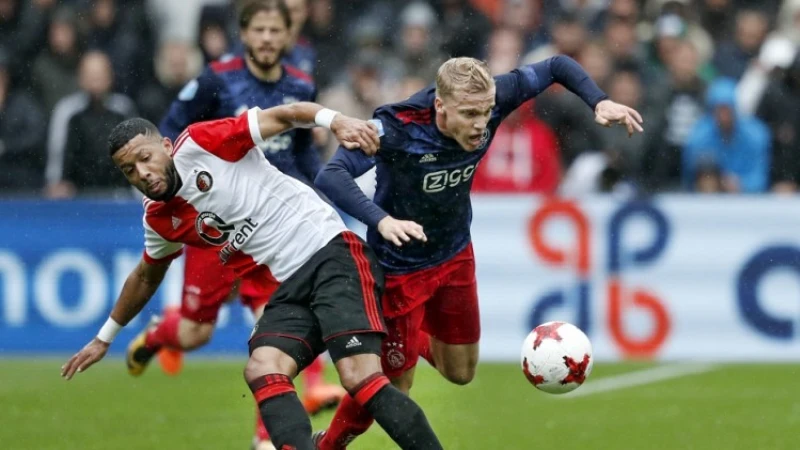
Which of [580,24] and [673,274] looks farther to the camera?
[580,24]

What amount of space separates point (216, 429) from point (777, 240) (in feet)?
18.8

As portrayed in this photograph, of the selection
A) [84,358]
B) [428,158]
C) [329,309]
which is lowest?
[84,358]

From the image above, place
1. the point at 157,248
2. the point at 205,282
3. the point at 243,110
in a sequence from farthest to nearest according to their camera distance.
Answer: the point at 243,110 < the point at 205,282 < the point at 157,248

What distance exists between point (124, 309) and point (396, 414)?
6.54 feet

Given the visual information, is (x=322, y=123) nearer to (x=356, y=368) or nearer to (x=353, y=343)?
(x=353, y=343)

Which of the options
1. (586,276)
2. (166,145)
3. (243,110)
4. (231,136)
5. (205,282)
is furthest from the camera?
(586,276)

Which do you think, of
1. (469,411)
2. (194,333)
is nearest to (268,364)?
(194,333)

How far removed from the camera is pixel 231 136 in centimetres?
705

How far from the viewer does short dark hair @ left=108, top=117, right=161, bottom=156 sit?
273 inches

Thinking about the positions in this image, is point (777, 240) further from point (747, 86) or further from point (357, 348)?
point (357, 348)

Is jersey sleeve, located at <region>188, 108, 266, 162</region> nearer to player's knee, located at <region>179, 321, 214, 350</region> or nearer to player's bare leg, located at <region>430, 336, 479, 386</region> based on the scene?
player's bare leg, located at <region>430, 336, 479, 386</region>

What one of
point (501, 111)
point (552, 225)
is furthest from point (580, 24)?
point (501, 111)

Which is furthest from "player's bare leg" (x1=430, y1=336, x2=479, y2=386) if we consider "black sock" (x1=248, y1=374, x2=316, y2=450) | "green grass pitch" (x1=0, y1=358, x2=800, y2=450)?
"black sock" (x1=248, y1=374, x2=316, y2=450)

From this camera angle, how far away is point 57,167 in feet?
46.2
